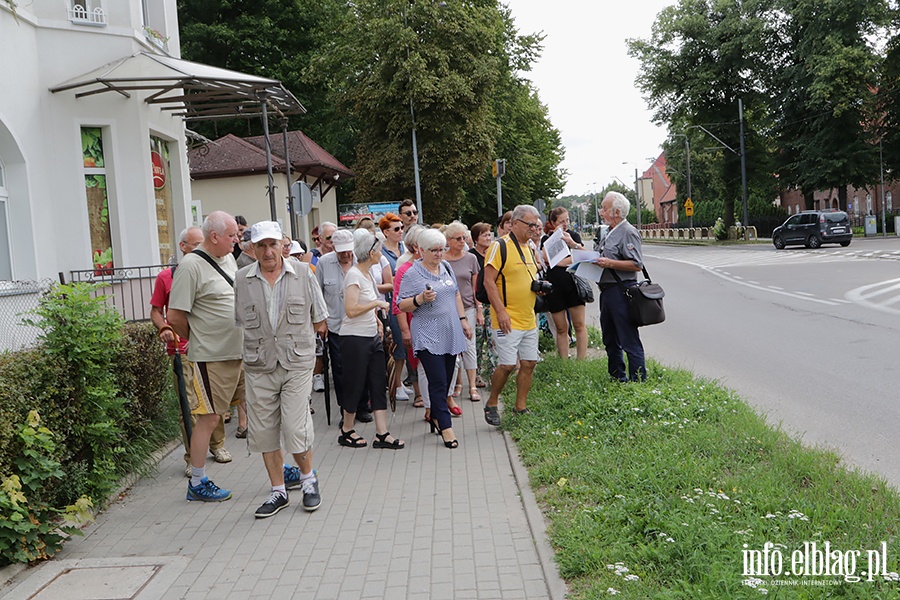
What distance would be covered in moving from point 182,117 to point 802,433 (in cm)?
1237

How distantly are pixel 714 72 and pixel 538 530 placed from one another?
53.4 metres

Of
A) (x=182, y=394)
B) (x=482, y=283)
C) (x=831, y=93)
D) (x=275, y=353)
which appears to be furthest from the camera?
(x=831, y=93)

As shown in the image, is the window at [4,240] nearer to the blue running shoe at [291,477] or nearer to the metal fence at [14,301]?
the metal fence at [14,301]

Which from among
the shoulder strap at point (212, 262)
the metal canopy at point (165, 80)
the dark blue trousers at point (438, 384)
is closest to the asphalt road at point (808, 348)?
the dark blue trousers at point (438, 384)

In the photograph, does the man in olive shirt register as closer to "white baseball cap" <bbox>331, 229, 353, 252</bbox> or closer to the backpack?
"white baseball cap" <bbox>331, 229, 353, 252</bbox>

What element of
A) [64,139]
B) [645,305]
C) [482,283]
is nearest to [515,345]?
[482,283]

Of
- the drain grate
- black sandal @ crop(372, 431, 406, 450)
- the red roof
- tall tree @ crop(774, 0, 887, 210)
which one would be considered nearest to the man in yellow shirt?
black sandal @ crop(372, 431, 406, 450)

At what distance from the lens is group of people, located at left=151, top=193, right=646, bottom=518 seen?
5.70m

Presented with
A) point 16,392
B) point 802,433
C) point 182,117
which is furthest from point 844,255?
point 16,392

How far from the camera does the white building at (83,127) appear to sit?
11.2 m

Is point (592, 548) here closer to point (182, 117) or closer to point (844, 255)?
point (182, 117)

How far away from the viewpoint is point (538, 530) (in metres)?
4.95

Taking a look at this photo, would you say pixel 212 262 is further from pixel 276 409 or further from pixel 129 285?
pixel 129 285

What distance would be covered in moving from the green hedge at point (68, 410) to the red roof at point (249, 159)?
72.4 ft
